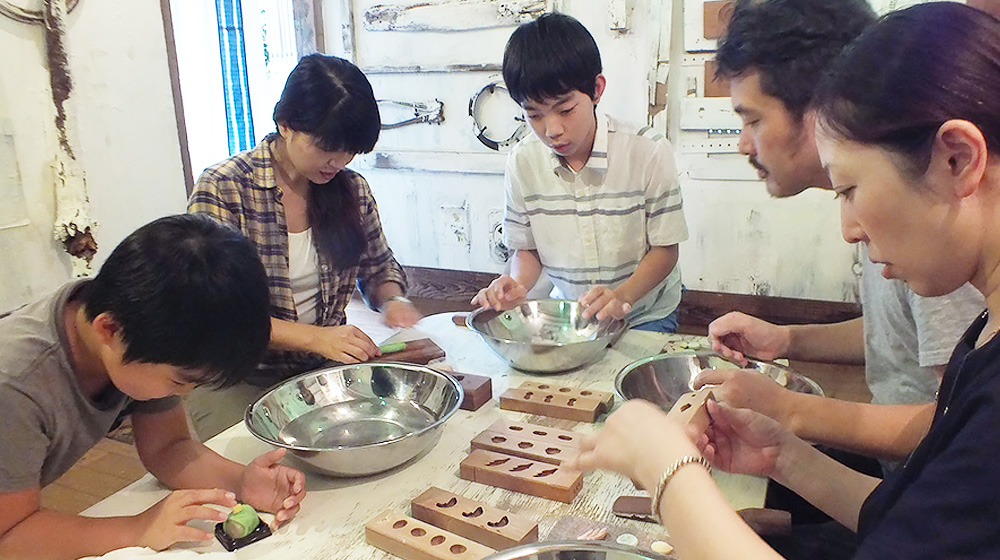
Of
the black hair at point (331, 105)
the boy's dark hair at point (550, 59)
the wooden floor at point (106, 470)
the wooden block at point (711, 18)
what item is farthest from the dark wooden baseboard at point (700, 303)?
the black hair at point (331, 105)

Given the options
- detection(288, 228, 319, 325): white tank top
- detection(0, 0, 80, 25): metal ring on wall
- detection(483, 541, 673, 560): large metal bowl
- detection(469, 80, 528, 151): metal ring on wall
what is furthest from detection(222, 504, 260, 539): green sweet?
detection(469, 80, 528, 151): metal ring on wall

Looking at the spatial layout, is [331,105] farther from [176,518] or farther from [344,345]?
[176,518]

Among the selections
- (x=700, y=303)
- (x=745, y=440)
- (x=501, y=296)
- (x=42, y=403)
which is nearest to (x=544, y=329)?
(x=501, y=296)

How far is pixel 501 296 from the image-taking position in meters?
1.68

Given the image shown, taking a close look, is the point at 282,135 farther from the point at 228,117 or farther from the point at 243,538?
the point at 228,117

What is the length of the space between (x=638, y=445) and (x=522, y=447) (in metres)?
0.37

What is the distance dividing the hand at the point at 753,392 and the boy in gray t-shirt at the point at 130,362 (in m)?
0.67

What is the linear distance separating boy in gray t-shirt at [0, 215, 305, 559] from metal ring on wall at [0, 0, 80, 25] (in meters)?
1.63

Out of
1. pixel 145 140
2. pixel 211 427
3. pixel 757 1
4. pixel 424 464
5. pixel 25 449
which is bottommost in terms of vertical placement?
pixel 211 427

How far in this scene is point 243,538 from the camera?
95 cm

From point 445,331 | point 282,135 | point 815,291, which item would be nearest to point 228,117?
point 282,135

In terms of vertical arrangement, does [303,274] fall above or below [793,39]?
below

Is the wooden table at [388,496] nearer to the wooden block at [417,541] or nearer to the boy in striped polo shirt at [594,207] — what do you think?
the wooden block at [417,541]

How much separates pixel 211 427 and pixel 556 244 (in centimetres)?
106
